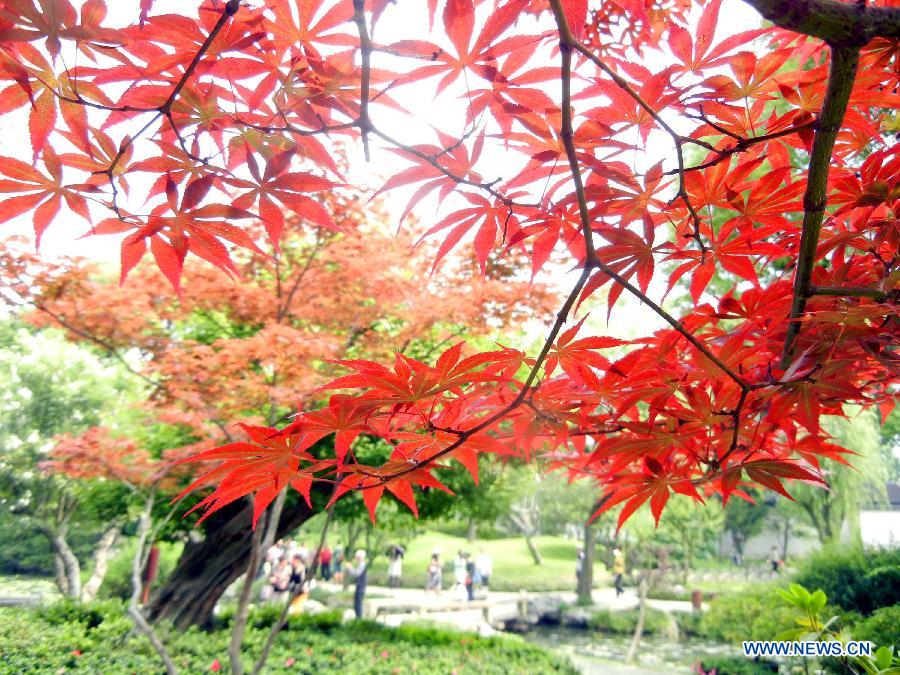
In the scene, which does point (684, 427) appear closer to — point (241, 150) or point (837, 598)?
point (241, 150)

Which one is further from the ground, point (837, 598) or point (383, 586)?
point (837, 598)

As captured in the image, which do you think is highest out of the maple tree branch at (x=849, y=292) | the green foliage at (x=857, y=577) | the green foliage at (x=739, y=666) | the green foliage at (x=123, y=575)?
the maple tree branch at (x=849, y=292)

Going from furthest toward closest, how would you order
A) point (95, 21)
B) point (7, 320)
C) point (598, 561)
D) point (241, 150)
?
point (598, 561) → point (7, 320) → point (241, 150) → point (95, 21)

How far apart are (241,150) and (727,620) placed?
1009 cm

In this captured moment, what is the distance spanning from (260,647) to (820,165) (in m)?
6.51

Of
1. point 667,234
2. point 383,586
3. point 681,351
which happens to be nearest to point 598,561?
point 383,586

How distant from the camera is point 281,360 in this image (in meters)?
3.94

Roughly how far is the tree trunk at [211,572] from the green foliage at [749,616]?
5.84 meters

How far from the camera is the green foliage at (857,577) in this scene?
6867mm

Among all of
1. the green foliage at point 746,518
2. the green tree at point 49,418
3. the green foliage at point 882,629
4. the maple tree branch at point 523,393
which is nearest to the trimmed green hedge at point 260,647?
the green foliage at point 882,629

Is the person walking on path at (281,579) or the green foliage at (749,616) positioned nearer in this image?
the green foliage at (749,616)

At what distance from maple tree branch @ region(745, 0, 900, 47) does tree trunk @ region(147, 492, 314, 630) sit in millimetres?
6180

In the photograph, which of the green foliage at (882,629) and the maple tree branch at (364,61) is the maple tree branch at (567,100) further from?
the green foliage at (882,629)

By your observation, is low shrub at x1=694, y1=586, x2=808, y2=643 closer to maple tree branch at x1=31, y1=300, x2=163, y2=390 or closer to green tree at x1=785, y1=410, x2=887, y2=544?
green tree at x1=785, y1=410, x2=887, y2=544
